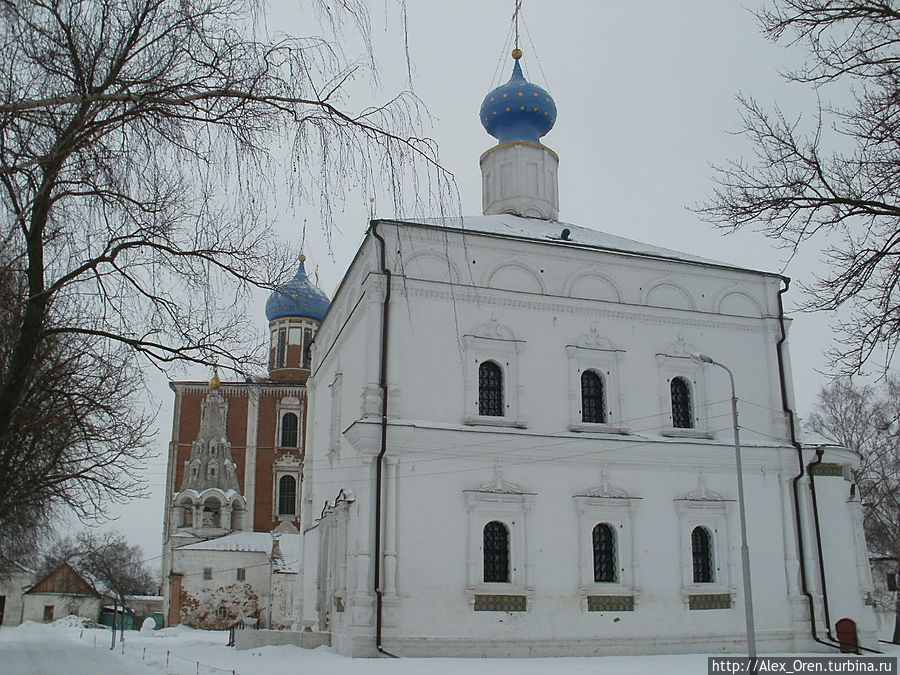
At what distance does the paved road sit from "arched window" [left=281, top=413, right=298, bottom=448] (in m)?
12.8

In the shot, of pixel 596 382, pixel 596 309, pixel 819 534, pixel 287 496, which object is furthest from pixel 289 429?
pixel 819 534

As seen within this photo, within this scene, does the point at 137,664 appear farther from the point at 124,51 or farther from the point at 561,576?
the point at 124,51

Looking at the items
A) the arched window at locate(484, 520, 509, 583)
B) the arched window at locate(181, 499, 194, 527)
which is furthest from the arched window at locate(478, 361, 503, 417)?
the arched window at locate(181, 499, 194, 527)

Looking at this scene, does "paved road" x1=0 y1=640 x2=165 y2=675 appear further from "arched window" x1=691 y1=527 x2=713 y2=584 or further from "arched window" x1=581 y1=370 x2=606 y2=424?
"arched window" x1=691 y1=527 x2=713 y2=584

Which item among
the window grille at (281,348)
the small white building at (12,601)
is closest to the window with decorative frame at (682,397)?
the window grille at (281,348)

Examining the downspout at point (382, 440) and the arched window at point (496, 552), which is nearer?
the downspout at point (382, 440)

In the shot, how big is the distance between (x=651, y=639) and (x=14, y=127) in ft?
46.7

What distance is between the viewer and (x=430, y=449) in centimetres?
1530

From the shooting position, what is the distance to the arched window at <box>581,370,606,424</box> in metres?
16.9

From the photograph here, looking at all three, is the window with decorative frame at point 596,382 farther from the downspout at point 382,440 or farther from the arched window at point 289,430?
the arched window at point 289,430

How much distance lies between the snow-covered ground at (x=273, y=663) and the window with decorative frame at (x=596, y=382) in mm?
4406

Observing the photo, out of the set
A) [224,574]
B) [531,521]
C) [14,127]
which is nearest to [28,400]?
[14,127]

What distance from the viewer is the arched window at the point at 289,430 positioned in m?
38.4

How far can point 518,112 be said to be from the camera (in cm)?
2114
